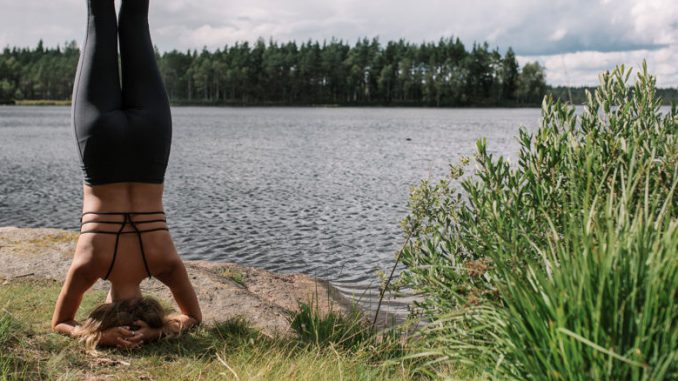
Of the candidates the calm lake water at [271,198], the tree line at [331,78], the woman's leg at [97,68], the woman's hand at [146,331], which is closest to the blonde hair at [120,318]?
the woman's hand at [146,331]

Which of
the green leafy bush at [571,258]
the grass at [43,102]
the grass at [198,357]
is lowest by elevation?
the grass at [43,102]

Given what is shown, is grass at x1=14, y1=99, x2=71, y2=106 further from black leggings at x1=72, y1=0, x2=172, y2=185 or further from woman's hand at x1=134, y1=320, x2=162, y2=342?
woman's hand at x1=134, y1=320, x2=162, y2=342

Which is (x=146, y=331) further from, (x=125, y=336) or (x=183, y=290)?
(x=183, y=290)

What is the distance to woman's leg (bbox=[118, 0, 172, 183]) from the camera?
5.25 meters

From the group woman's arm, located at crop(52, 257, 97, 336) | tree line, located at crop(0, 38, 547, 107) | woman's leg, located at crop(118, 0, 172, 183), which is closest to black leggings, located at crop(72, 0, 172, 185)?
woman's leg, located at crop(118, 0, 172, 183)

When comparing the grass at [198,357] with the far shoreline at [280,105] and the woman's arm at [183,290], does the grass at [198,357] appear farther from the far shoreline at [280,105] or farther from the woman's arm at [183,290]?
the far shoreline at [280,105]

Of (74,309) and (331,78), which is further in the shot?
(331,78)

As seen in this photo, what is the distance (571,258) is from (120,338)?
3436 mm

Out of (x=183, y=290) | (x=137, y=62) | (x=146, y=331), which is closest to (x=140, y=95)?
(x=137, y=62)

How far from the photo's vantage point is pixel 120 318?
5066 mm

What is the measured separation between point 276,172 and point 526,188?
89.1ft

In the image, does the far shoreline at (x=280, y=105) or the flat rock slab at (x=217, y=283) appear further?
the far shoreline at (x=280, y=105)

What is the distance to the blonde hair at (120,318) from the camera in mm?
4988

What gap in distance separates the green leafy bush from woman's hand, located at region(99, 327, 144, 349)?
2.34 m
